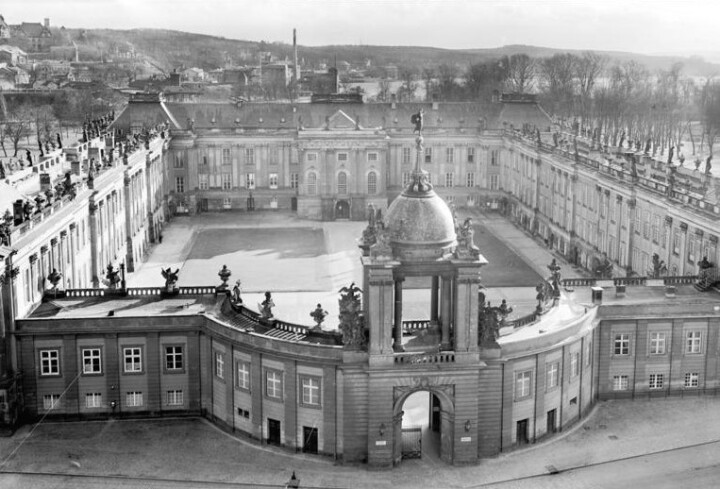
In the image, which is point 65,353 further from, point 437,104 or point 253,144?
point 437,104

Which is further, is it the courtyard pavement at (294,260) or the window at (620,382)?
the courtyard pavement at (294,260)

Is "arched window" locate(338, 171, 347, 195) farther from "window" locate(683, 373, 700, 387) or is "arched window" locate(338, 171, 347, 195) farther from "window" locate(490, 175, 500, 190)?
"window" locate(683, 373, 700, 387)

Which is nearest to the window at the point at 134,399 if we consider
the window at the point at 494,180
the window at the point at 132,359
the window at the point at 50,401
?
the window at the point at 132,359

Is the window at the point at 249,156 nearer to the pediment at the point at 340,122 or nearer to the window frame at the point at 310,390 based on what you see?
the pediment at the point at 340,122

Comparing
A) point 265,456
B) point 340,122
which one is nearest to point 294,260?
point 340,122

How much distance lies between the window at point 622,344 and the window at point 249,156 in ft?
248

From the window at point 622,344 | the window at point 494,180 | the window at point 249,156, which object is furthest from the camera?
the window at point 494,180

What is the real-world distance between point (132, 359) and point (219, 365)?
4873 millimetres

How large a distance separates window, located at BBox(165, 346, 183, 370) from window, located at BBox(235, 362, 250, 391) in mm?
4205

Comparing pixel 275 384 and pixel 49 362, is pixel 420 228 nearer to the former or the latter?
pixel 275 384

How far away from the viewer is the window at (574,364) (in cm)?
5234

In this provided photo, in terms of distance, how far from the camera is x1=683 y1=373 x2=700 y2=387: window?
57.2 metres

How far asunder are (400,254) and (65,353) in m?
18.9

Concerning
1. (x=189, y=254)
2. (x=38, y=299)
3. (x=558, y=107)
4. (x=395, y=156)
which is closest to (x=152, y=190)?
(x=189, y=254)
